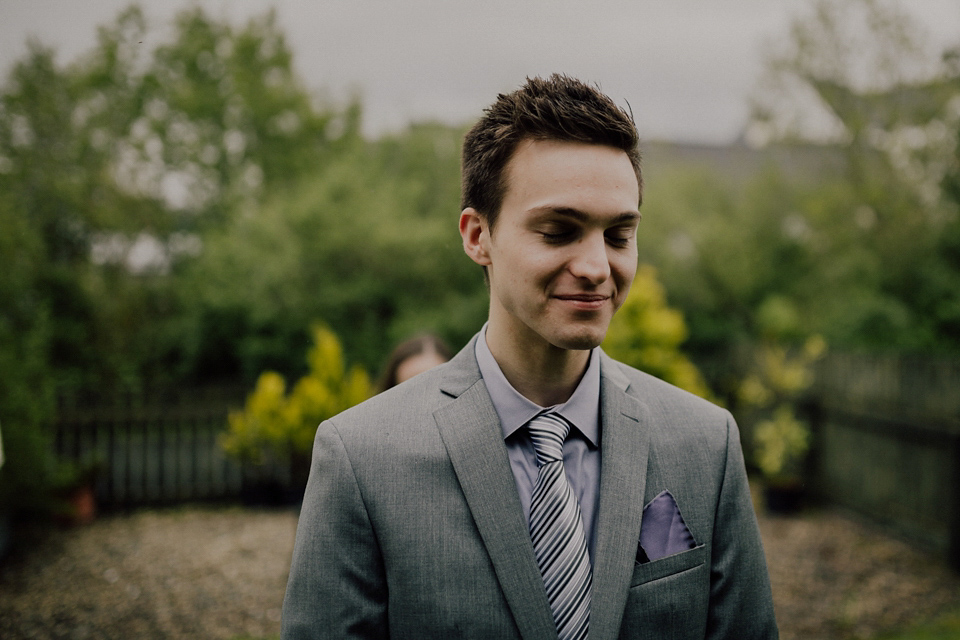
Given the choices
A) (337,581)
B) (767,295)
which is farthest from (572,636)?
(767,295)

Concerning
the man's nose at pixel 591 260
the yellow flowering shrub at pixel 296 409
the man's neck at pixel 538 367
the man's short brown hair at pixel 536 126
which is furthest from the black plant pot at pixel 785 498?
the man's nose at pixel 591 260

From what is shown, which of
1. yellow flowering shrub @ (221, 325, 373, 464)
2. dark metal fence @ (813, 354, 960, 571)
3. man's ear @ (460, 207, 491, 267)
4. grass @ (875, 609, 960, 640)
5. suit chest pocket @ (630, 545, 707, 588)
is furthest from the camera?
yellow flowering shrub @ (221, 325, 373, 464)

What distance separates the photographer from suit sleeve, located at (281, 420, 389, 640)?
1472mm

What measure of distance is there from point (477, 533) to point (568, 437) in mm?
354

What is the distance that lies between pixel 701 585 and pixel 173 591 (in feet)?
18.9

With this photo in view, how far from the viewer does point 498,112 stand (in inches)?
64.4

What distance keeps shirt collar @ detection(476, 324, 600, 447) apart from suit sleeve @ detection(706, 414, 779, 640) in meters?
0.37

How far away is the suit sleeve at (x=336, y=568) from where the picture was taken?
4.83 feet

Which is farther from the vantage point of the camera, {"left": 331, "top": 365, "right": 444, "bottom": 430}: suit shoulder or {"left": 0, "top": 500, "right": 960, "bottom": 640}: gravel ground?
{"left": 0, "top": 500, "right": 960, "bottom": 640}: gravel ground

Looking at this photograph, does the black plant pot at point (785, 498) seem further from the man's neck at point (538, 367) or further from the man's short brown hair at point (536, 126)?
the man's short brown hair at point (536, 126)

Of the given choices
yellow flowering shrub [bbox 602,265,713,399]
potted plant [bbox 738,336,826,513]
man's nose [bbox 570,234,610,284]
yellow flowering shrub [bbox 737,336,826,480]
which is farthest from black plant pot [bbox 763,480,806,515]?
man's nose [bbox 570,234,610,284]

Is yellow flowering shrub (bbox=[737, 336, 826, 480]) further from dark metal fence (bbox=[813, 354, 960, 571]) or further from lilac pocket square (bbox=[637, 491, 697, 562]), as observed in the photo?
lilac pocket square (bbox=[637, 491, 697, 562])

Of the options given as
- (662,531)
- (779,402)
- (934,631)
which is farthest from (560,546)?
(779,402)

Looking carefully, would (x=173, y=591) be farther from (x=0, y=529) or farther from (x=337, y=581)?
(x=337, y=581)
